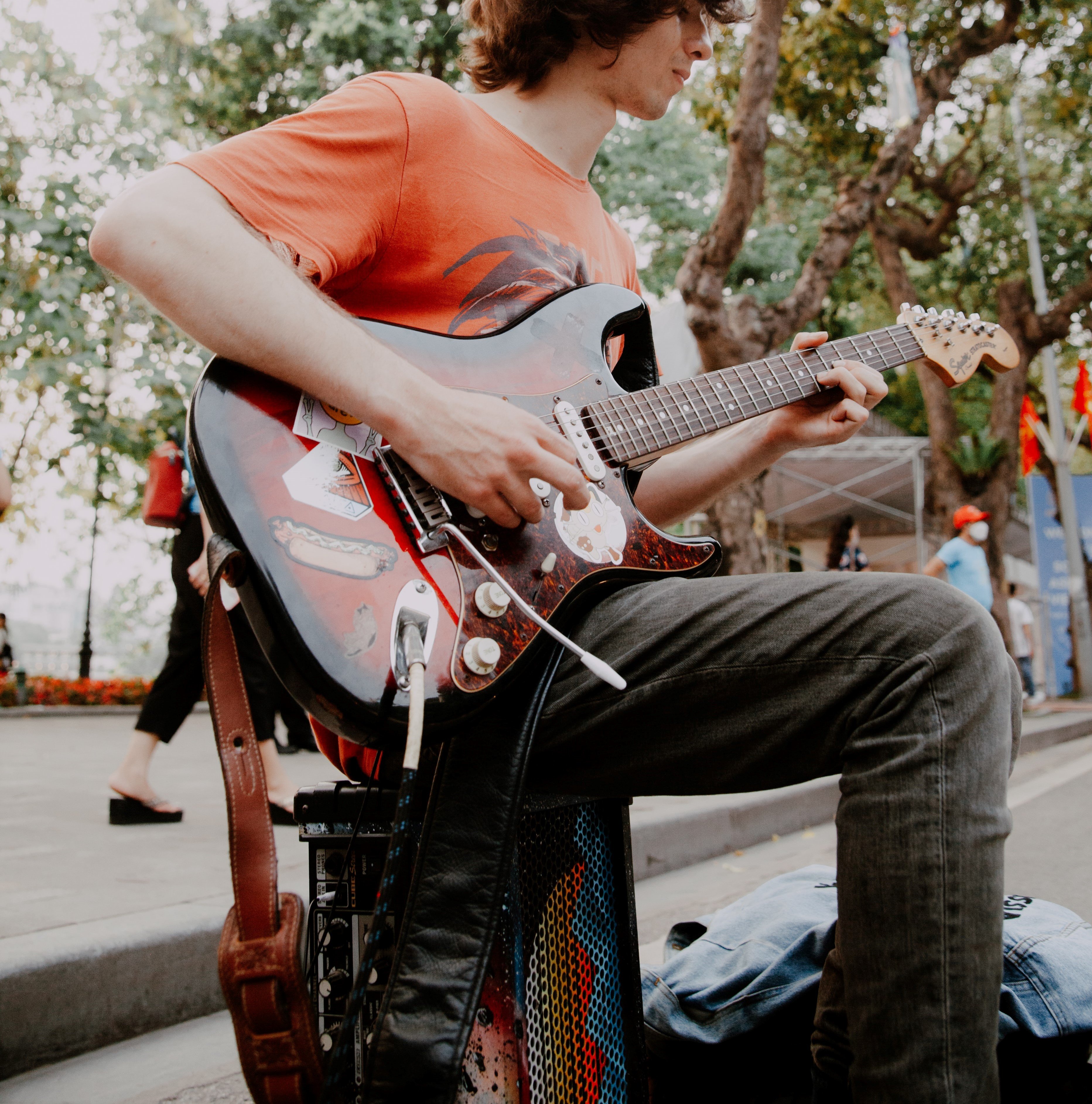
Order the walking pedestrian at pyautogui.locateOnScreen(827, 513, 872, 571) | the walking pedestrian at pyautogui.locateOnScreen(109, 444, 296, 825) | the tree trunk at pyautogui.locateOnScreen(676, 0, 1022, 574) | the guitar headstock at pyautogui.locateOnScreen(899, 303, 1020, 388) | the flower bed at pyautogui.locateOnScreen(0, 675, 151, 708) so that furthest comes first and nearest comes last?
the flower bed at pyautogui.locateOnScreen(0, 675, 151, 708) < the walking pedestrian at pyautogui.locateOnScreen(827, 513, 872, 571) < the tree trunk at pyautogui.locateOnScreen(676, 0, 1022, 574) < the walking pedestrian at pyautogui.locateOnScreen(109, 444, 296, 825) < the guitar headstock at pyautogui.locateOnScreen(899, 303, 1020, 388)

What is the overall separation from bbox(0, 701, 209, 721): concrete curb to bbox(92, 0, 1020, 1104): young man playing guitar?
11.4 meters

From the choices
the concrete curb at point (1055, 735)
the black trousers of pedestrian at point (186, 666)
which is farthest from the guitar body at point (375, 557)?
the concrete curb at point (1055, 735)

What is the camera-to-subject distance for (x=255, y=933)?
1.13 m

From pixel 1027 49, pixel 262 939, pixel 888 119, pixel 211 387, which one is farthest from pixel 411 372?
pixel 1027 49

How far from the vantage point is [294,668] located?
116cm

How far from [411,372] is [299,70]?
10697 mm

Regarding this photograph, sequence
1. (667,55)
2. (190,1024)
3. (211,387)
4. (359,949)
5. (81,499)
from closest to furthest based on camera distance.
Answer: (211,387), (359,949), (667,55), (190,1024), (81,499)

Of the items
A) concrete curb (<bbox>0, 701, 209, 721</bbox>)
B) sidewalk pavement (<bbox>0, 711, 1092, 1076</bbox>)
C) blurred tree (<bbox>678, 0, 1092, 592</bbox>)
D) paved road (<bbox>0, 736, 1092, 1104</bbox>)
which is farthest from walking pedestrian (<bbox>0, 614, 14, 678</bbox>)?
paved road (<bbox>0, 736, 1092, 1104</bbox>)

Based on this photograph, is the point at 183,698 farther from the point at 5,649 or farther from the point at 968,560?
the point at 5,649

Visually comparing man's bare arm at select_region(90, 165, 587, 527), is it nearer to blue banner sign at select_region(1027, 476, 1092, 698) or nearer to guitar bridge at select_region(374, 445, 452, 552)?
guitar bridge at select_region(374, 445, 452, 552)

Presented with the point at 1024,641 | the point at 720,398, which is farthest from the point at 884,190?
the point at 1024,641

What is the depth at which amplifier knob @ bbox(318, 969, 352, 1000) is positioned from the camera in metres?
1.38

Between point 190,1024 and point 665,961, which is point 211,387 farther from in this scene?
point 190,1024

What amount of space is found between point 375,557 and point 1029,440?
16.8m
